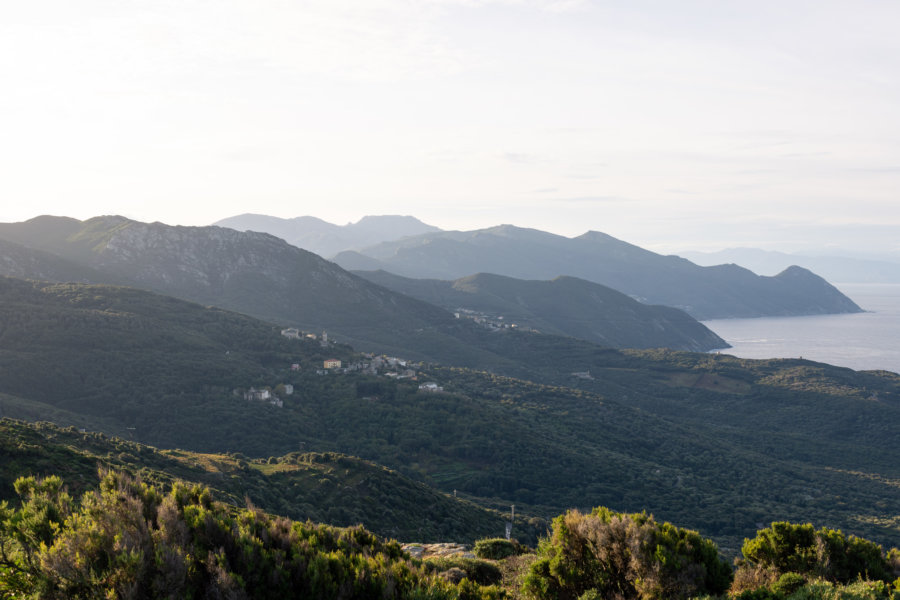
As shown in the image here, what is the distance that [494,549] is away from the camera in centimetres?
2128

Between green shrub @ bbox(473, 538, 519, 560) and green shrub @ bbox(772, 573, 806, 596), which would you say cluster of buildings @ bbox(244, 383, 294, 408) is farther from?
green shrub @ bbox(772, 573, 806, 596)

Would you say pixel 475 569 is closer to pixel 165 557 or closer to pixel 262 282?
pixel 165 557

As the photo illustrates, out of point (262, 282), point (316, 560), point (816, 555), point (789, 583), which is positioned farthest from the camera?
point (262, 282)

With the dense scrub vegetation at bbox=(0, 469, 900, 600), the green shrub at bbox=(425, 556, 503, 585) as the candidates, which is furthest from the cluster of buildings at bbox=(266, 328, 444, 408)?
the dense scrub vegetation at bbox=(0, 469, 900, 600)

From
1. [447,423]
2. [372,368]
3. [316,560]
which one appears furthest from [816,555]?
[372,368]

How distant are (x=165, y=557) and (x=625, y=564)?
9089mm

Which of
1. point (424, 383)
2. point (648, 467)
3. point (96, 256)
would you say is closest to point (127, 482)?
point (648, 467)

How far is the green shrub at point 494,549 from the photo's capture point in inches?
826

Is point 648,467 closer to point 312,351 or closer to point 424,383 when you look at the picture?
point 424,383

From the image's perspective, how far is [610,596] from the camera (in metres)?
12.1

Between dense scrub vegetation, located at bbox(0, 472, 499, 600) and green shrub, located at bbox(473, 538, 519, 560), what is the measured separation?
9168 millimetres

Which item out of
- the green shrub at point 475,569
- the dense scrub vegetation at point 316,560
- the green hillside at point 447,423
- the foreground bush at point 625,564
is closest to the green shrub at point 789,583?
the dense scrub vegetation at point 316,560

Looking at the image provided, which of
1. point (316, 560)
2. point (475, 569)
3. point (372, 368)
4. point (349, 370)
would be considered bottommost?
point (349, 370)

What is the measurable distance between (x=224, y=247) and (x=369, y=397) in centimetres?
11375
